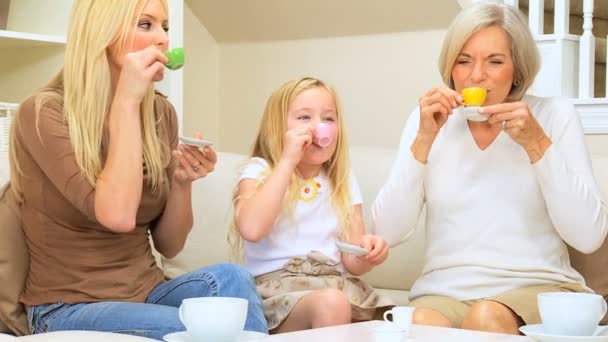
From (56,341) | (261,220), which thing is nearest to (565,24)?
(261,220)

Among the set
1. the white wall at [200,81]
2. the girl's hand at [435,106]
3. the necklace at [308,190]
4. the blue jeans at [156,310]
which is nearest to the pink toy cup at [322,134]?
the necklace at [308,190]

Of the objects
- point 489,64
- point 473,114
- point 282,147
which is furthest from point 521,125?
point 282,147

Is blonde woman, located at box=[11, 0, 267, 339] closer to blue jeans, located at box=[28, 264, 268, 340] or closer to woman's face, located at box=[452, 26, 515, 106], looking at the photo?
blue jeans, located at box=[28, 264, 268, 340]

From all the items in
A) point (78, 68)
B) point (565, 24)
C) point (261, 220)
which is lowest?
point (261, 220)

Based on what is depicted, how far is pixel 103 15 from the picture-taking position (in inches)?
78.7

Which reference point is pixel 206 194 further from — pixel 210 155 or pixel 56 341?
pixel 56 341

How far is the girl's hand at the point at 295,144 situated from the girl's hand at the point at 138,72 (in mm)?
382

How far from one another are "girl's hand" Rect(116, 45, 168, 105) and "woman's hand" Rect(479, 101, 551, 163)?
657 millimetres

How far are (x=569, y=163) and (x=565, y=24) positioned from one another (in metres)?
1.35

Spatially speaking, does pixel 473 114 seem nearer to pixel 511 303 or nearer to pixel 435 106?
pixel 435 106

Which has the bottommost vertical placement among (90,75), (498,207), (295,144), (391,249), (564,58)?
(391,249)

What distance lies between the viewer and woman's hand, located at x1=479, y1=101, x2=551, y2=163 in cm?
209

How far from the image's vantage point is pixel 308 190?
236 cm

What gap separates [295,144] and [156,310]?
0.53 metres
